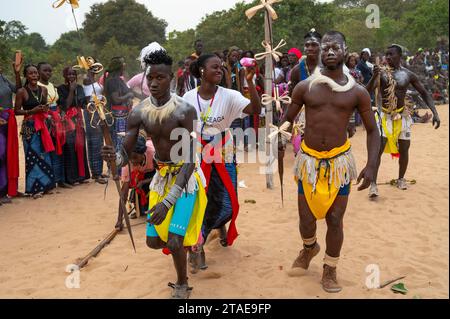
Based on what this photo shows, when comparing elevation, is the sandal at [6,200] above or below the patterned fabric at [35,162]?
below

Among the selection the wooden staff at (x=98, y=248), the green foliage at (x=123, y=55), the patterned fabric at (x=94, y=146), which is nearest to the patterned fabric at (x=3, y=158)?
the patterned fabric at (x=94, y=146)

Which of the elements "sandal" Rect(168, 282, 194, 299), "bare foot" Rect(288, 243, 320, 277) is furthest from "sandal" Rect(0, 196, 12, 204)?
"bare foot" Rect(288, 243, 320, 277)

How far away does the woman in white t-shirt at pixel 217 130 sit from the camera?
414 centimetres

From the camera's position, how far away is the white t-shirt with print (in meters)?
4.15

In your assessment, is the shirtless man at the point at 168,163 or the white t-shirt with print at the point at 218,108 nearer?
the shirtless man at the point at 168,163

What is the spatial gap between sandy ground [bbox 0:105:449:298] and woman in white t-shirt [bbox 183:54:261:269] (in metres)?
0.49

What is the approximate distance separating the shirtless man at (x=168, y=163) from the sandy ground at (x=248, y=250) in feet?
2.00

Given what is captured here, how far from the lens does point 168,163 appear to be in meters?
3.49

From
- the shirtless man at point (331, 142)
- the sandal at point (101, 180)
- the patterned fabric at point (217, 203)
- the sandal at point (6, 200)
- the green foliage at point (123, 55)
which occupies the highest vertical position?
the green foliage at point (123, 55)

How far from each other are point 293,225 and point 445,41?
1645cm

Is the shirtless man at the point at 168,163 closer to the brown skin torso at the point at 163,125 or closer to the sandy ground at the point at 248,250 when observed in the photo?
the brown skin torso at the point at 163,125

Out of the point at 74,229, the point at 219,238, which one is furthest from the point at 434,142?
the point at 74,229

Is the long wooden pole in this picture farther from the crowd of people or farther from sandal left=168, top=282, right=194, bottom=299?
sandal left=168, top=282, right=194, bottom=299

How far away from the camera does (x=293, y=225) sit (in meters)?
5.35
